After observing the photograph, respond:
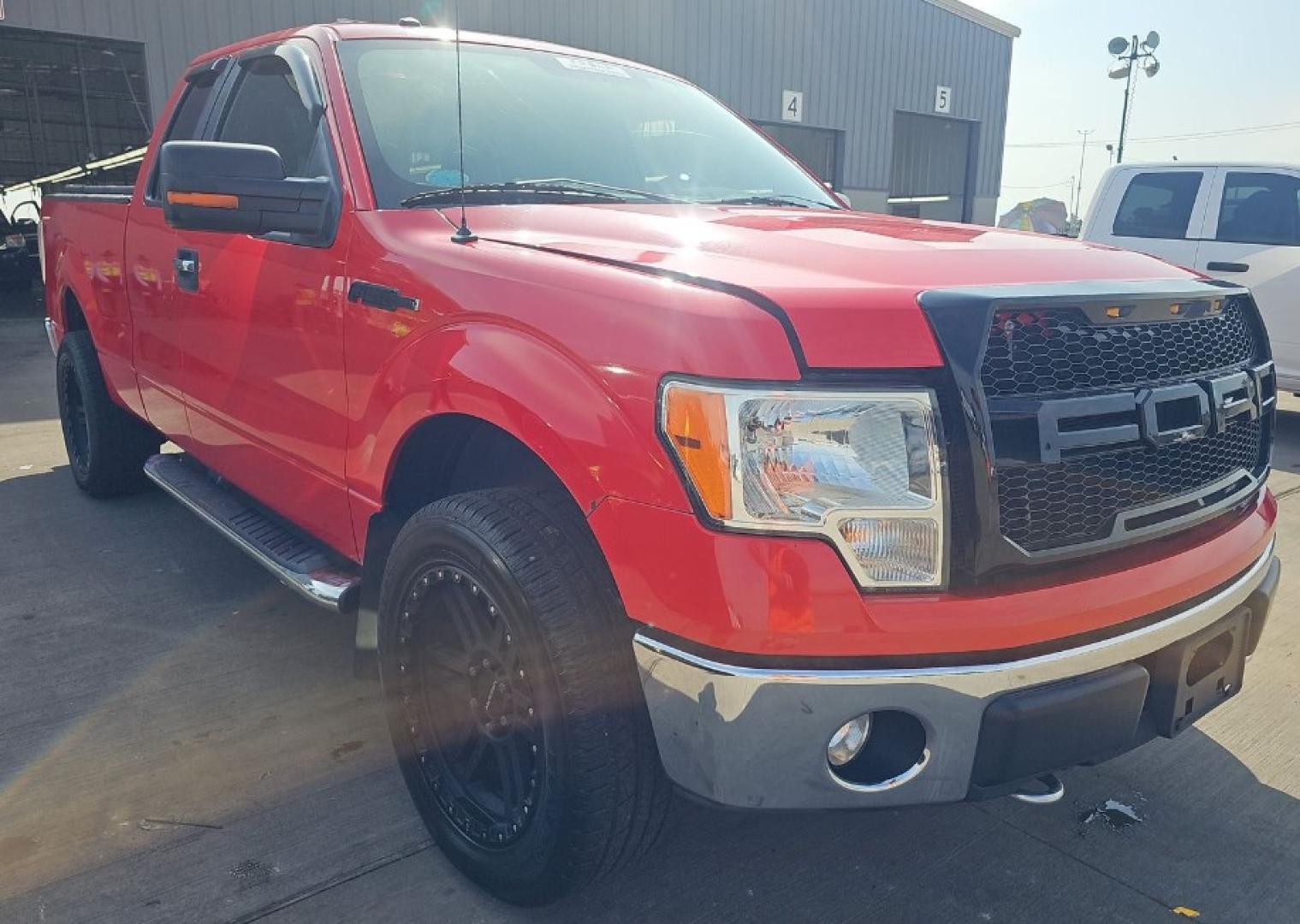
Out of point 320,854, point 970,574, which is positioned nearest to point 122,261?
point 320,854

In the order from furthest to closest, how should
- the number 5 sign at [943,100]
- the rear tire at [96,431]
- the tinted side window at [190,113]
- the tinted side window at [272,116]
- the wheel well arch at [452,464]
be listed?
the number 5 sign at [943,100] → the rear tire at [96,431] → the tinted side window at [190,113] → the tinted side window at [272,116] → the wheel well arch at [452,464]

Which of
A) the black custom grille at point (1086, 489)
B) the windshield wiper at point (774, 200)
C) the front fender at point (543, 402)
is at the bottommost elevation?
the black custom grille at point (1086, 489)

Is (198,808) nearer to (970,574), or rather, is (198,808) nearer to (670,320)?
(670,320)

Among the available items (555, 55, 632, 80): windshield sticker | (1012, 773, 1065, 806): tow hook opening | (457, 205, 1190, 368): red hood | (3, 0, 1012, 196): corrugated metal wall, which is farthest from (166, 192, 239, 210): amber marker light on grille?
(3, 0, 1012, 196): corrugated metal wall

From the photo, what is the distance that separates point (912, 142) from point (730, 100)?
7717 mm

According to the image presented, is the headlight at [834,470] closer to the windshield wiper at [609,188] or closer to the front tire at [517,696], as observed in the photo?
the front tire at [517,696]

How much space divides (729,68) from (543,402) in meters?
Answer: 17.1

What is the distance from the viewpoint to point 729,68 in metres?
17.5

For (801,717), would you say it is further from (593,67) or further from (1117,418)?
(593,67)

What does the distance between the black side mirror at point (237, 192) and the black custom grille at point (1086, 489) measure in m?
1.76

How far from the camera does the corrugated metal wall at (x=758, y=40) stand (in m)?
11.6

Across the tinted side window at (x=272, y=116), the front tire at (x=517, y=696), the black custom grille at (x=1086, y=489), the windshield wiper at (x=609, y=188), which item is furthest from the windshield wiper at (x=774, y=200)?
the black custom grille at (x=1086, y=489)

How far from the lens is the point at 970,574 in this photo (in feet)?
5.35

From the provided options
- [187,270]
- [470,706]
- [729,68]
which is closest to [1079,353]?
[470,706]
